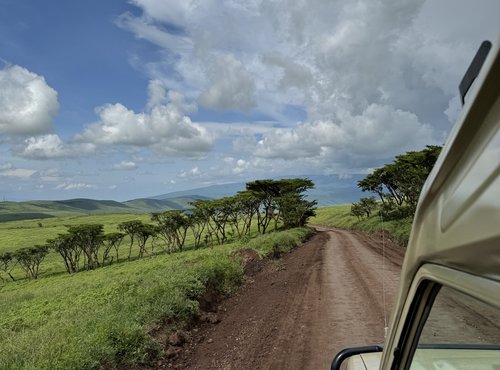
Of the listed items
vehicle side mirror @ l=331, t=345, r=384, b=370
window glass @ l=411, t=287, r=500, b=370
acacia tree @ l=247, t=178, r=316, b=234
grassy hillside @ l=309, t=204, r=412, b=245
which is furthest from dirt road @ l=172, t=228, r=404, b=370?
acacia tree @ l=247, t=178, r=316, b=234

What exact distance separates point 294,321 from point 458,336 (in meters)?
8.06

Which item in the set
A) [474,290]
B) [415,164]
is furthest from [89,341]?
[415,164]

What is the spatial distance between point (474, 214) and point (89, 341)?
25.1 ft

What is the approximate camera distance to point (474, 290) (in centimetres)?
107

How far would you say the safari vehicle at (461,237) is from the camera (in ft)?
3.23

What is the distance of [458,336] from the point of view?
1.88 metres

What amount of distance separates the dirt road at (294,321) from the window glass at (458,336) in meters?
5.05

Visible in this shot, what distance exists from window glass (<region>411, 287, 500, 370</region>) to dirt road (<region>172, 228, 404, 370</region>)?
16.6 ft

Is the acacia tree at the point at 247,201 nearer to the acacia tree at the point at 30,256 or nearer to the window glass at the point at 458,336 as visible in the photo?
the acacia tree at the point at 30,256

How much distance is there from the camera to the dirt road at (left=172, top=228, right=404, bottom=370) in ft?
25.2

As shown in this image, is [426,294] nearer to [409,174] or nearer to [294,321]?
[294,321]

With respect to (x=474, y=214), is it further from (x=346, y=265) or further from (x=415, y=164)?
(x=415, y=164)

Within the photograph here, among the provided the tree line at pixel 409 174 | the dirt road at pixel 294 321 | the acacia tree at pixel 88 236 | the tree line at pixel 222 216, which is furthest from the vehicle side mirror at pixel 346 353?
the acacia tree at pixel 88 236

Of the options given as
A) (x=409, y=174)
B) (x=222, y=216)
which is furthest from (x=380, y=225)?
(x=222, y=216)
